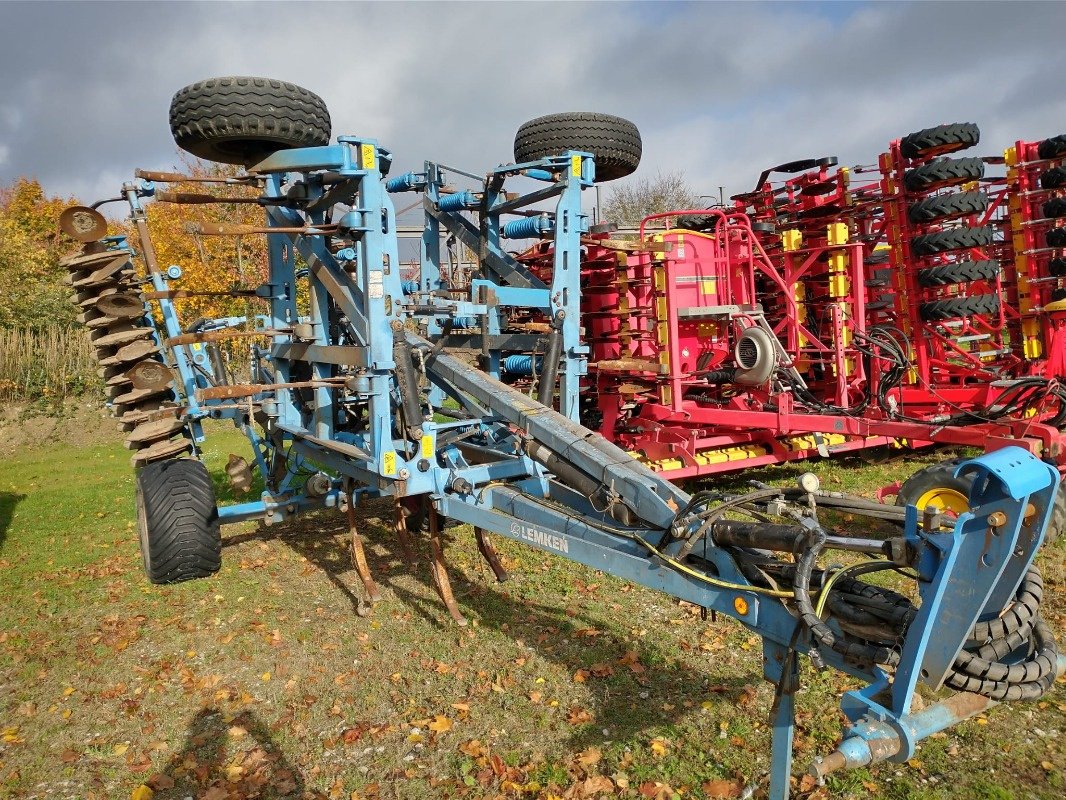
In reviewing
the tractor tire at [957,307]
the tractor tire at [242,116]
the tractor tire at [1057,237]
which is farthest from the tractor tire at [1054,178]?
the tractor tire at [242,116]

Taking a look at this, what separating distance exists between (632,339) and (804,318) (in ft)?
7.40

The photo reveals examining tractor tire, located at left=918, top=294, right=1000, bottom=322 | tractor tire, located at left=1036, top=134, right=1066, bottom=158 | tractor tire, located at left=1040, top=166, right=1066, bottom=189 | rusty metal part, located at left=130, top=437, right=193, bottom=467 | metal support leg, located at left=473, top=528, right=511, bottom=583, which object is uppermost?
tractor tire, located at left=1036, top=134, right=1066, bottom=158

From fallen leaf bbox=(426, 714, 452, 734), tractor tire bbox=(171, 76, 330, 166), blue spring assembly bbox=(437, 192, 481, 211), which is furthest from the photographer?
blue spring assembly bbox=(437, 192, 481, 211)

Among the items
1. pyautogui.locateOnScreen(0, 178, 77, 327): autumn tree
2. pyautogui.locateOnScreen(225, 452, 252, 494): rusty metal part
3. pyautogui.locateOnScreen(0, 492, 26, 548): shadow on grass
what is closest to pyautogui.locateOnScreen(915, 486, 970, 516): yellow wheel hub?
pyautogui.locateOnScreen(225, 452, 252, 494): rusty metal part

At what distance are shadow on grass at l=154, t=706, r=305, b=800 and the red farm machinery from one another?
4.71 meters

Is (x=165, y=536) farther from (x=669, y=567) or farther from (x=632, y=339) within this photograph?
(x=632, y=339)

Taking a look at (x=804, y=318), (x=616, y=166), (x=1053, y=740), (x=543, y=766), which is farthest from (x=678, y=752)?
(x=804, y=318)

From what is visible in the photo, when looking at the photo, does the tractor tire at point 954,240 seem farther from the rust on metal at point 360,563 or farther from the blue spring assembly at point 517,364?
the rust on metal at point 360,563

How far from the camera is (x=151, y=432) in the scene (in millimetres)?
5113

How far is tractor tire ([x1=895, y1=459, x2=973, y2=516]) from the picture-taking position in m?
5.48

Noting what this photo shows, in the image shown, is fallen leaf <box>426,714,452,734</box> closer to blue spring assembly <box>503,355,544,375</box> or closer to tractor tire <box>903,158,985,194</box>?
blue spring assembly <box>503,355,544,375</box>

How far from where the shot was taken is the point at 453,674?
4.39 metres

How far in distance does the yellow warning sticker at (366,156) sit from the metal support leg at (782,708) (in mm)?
3106

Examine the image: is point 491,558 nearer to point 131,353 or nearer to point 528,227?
point 131,353
